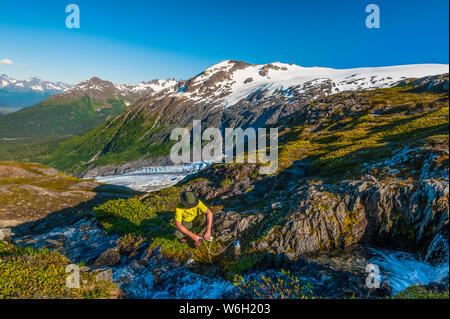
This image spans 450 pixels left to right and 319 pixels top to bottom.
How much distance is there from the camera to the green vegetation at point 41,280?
8.15 meters

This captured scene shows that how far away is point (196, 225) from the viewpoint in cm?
1217

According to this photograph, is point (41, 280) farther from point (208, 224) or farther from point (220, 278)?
point (220, 278)

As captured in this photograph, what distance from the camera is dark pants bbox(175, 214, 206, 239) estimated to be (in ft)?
38.6

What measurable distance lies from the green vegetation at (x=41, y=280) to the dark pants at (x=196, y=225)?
Answer: 3682 mm

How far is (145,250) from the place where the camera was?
514 inches

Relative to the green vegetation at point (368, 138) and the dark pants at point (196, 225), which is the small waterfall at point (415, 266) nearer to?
the green vegetation at point (368, 138)

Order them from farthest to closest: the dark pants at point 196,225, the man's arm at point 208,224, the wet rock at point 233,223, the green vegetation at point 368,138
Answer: the green vegetation at point 368,138 < the wet rock at point 233,223 < the dark pants at point 196,225 < the man's arm at point 208,224

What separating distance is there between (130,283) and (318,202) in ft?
35.4

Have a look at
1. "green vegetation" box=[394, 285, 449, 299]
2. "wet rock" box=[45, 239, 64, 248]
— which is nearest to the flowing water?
"green vegetation" box=[394, 285, 449, 299]

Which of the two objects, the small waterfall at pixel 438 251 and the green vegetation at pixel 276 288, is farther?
the small waterfall at pixel 438 251

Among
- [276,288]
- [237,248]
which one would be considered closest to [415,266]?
[276,288]

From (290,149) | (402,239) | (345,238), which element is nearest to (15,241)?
(345,238)

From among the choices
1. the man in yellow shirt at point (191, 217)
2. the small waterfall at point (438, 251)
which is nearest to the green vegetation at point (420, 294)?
the small waterfall at point (438, 251)
